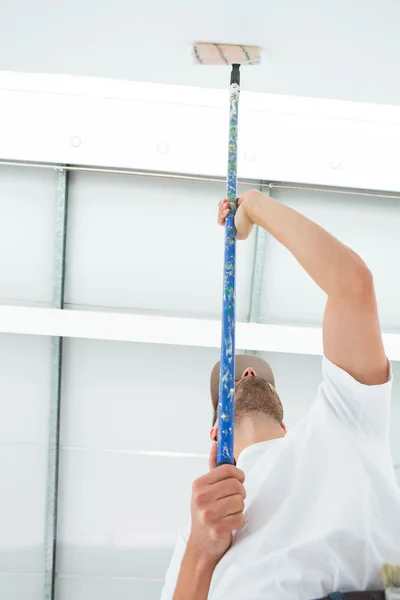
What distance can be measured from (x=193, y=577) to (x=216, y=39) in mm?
1750

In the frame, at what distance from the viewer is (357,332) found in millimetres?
1277

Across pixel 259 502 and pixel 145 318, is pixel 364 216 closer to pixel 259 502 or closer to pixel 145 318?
pixel 145 318

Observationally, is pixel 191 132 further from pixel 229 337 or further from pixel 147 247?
pixel 229 337

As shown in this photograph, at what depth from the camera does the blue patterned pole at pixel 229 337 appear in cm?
131

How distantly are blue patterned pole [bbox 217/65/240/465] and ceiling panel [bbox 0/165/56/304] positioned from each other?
2054mm

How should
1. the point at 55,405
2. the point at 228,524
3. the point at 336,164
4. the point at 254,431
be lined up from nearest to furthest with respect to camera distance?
1. the point at 228,524
2. the point at 254,431
3. the point at 336,164
4. the point at 55,405

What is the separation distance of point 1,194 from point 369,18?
2.62m

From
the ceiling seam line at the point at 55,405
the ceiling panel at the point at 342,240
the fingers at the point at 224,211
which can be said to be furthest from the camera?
the ceiling panel at the point at 342,240

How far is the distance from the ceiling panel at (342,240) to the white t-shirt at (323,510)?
2458 millimetres

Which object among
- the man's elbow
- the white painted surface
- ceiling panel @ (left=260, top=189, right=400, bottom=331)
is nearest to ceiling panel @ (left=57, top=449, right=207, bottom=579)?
ceiling panel @ (left=260, top=189, right=400, bottom=331)

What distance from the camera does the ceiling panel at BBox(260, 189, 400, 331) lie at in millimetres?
3746

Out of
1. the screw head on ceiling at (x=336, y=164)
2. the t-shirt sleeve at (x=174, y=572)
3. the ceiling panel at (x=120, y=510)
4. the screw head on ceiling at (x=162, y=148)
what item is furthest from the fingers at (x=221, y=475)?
the ceiling panel at (x=120, y=510)

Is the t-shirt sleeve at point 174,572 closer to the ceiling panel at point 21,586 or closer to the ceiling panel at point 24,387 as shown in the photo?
the ceiling panel at point 24,387

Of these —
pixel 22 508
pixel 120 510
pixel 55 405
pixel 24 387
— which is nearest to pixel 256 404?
pixel 55 405
